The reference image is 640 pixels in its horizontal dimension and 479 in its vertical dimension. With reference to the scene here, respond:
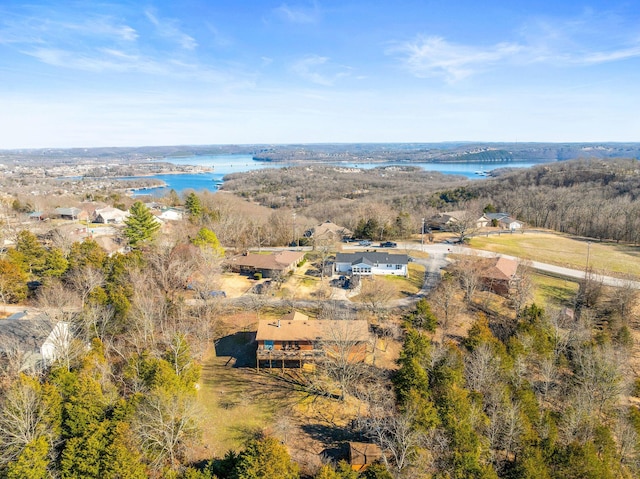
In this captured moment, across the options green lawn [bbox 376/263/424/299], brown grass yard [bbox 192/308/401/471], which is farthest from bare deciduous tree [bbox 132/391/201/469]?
green lawn [bbox 376/263/424/299]

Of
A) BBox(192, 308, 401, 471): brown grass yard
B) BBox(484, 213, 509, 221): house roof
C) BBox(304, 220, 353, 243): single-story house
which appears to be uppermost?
BBox(484, 213, 509, 221): house roof

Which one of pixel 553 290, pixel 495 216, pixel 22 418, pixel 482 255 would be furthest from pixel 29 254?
pixel 495 216

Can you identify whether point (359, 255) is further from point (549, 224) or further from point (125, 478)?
point (549, 224)

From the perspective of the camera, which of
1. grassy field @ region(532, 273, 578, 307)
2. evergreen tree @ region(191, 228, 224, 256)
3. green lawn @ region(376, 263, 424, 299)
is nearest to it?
grassy field @ region(532, 273, 578, 307)

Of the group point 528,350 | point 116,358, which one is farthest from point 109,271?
point 528,350

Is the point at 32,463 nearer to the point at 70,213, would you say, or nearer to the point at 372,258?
the point at 372,258

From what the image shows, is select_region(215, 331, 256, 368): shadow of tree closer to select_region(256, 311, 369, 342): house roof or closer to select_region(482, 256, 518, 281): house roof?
select_region(256, 311, 369, 342): house roof

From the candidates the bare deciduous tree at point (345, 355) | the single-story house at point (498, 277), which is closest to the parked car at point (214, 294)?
the bare deciduous tree at point (345, 355)
